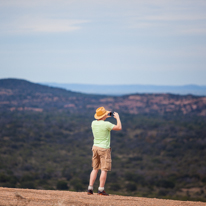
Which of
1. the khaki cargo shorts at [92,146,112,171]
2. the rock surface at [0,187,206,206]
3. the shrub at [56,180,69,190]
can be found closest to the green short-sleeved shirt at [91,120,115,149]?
the khaki cargo shorts at [92,146,112,171]

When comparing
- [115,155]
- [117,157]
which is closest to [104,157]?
[117,157]

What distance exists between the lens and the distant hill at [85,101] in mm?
76062

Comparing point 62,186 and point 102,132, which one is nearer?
point 102,132

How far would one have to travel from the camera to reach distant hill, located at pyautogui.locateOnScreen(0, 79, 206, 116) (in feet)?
250

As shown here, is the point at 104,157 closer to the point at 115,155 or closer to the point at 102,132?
the point at 102,132

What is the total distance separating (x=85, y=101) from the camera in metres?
86.7

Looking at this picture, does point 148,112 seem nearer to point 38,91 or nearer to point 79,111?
point 79,111

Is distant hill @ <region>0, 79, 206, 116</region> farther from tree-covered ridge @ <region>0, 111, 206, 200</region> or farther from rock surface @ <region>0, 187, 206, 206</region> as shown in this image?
rock surface @ <region>0, 187, 206, 206</region>

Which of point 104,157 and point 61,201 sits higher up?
point 104,157

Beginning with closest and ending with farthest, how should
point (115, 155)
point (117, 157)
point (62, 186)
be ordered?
point (62, 186) < point (117, 157) < point (115, 155)

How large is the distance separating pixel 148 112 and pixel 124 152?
1501 inches

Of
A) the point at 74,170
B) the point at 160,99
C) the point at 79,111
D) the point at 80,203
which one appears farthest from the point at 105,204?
the point at 160,99

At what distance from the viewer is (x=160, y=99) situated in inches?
3263

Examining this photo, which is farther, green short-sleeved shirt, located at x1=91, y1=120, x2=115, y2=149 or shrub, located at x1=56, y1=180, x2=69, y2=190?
shrub, located at x1=56, y1=180, x2=69, y2=190
